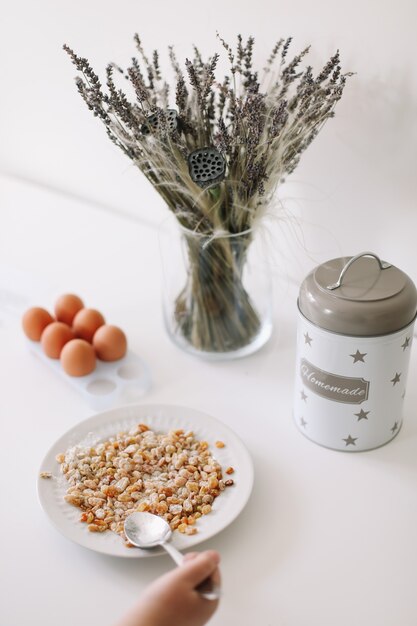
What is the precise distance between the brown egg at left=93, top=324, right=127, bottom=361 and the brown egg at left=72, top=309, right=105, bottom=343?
22mm

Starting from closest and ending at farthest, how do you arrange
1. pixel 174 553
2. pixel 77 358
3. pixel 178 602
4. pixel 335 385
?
pixel 178 602
pixel 174 553
pixel 335 385
pixel 77 358

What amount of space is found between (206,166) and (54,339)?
0.36m

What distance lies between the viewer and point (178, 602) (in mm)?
634

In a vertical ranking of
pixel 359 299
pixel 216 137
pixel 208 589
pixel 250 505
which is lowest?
pixel 250 505

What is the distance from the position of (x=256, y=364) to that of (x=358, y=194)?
301mm

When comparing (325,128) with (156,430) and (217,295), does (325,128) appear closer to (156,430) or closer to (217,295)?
(217,295)

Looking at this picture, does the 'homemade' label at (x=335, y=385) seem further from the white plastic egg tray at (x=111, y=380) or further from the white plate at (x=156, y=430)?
the white plastic egg tray at (x=111, y=380)

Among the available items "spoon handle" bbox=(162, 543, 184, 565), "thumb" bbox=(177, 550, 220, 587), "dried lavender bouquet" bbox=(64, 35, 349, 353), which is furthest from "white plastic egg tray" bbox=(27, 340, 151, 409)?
"thumb" bbox=(177, 550, 220, 587)

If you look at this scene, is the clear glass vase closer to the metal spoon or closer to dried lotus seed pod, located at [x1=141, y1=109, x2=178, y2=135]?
dried lotus seed pod, located at [x1=141, y1=109, x2=178, y2=135]

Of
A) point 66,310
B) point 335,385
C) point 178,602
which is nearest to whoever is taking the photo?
point 178,602

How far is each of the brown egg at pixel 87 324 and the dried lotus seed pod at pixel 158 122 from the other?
1.02 ft

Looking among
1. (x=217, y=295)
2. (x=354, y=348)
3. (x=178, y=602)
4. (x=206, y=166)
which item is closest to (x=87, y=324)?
(x=217, y=295)

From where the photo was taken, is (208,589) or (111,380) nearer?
(208,589)

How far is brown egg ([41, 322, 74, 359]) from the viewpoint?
43.1 inches
